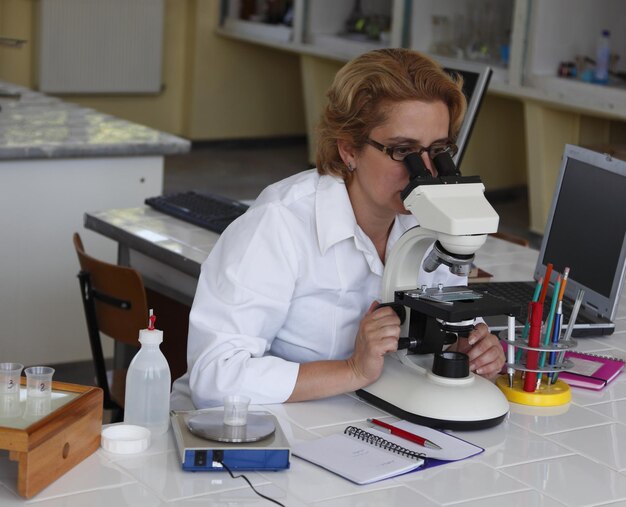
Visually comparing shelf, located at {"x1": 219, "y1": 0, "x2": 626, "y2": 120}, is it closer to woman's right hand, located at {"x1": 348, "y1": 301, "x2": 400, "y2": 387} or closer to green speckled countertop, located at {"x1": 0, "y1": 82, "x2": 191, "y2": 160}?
green speckled countertop, located at {"x1": 0, "y1": 82, "x2": 191, "y2": 160}

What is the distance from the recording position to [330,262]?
6.23 ft

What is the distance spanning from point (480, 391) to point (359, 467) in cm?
→ 30

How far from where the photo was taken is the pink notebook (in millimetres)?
1953

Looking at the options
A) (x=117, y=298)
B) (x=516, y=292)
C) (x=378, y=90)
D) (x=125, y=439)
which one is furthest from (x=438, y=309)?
(x=117, y=298)

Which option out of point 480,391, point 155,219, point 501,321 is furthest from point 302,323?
point 155,219

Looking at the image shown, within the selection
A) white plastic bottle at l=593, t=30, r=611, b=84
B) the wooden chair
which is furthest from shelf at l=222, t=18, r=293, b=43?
the wooden chair

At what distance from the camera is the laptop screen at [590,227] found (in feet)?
7.12

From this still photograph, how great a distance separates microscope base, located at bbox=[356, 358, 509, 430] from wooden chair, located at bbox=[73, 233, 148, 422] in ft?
2.89

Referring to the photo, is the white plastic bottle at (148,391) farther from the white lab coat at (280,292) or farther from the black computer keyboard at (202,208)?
the black computer keyboard at (202,208)

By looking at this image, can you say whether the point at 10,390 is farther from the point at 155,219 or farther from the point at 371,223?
the point at 155,219

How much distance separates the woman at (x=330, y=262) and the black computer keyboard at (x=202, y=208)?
0.99 metres

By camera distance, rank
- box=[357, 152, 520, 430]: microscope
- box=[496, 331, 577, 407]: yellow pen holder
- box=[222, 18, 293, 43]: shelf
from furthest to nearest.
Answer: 1. box=[222, 18, 293, 43]: shelf
2. box=[496, 331, 577, 407]: yellow pen holder
3. box=[357, 152, 520, 430]: microscope

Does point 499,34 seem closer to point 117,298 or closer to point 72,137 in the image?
point 72,137

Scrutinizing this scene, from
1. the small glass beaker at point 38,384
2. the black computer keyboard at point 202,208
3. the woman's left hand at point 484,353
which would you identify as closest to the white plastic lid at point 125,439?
the small glass beaker at point 38,384
